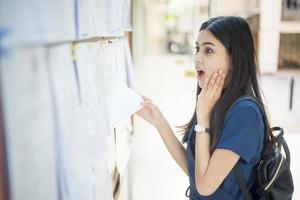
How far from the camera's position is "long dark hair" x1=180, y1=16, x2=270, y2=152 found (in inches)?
43.5

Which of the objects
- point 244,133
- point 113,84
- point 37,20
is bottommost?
point 244,133

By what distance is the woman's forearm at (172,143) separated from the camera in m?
1.38

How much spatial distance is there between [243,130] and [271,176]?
20 centimetres

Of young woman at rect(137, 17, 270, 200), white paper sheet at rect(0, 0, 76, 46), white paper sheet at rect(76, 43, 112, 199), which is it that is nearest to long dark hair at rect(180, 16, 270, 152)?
young woman at rect(137, 17, 270, 200)

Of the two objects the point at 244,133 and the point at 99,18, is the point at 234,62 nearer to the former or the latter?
the point at 244,133

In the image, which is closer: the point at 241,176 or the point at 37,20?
the point at 37,20

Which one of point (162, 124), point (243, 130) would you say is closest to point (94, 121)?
point (243, 130)

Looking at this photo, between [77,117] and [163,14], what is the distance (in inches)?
929

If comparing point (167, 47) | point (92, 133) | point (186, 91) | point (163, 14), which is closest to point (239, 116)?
point (92, 133)

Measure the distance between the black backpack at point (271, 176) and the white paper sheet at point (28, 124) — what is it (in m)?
0.66

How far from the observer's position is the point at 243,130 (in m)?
1.03

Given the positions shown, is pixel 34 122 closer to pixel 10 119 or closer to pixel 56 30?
pixel 10 119

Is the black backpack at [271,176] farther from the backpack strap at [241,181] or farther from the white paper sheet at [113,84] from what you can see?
the white paper sheet at [113,84]

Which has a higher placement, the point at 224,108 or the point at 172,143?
→ the point at 224,108
